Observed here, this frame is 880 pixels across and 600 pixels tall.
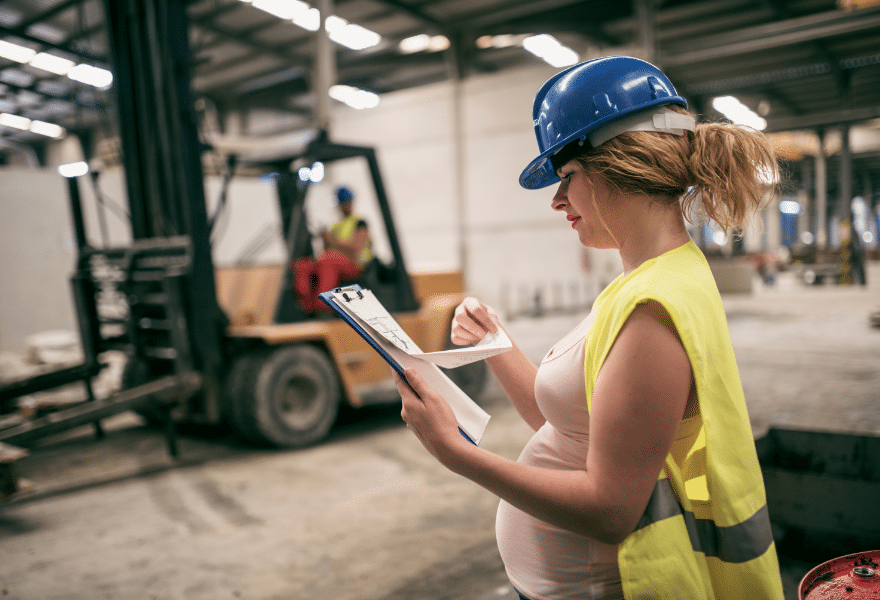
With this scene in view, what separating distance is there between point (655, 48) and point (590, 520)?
13326 millimetres

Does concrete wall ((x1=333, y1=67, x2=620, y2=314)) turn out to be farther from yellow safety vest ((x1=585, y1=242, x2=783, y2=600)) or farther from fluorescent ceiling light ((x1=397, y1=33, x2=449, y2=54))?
yellow safety vest ((x1=585, y1=242, x2=783, y2=600))

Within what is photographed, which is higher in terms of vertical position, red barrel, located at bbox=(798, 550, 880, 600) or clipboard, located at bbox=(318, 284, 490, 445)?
clipboard, located at bbox=(318, 284, 490, 445)

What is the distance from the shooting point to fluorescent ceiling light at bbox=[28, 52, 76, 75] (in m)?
14.0

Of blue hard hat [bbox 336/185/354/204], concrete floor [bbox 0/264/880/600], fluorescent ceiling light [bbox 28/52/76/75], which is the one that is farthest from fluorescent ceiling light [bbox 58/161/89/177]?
fluorescent ceiling light [bbox 28/52/76/75]

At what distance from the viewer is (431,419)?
101 centimetres

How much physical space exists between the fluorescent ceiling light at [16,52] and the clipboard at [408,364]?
13.8 m

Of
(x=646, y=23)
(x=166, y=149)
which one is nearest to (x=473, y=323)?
(x=166, y=149)

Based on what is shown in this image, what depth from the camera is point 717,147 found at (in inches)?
40.3

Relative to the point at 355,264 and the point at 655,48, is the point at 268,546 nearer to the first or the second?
the point at 355,264

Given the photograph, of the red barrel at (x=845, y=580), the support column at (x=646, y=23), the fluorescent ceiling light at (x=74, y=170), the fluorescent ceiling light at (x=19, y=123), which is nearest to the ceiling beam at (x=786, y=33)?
the support column at (x=646, y=23)

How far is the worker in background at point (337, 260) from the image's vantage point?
207 inches

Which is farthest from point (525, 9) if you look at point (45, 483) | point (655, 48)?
point (45, 483)

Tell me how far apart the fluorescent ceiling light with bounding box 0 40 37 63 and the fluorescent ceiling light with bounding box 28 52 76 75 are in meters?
0.40

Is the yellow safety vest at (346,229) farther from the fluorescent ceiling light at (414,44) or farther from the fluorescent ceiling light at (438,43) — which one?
the fluorescent ceiling light at (438,43)
